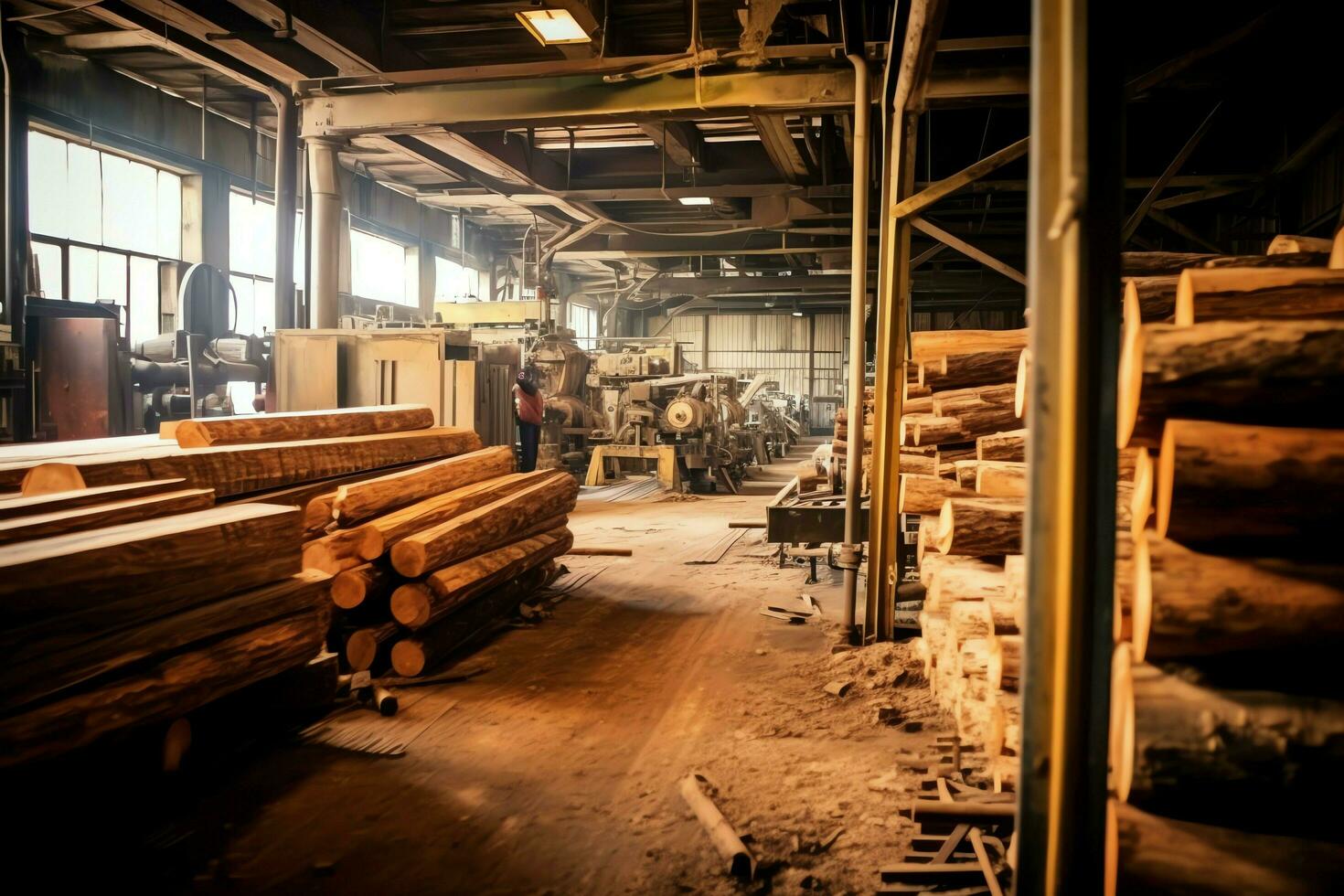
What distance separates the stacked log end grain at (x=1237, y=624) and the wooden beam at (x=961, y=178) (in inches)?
129

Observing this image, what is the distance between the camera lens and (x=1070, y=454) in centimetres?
199

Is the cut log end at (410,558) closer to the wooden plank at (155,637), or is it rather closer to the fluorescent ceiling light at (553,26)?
the wooden plank at (155,637)

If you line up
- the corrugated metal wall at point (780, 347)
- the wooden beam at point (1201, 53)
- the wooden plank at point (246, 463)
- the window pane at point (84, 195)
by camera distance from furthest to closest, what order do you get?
1. the corrugated metal wall at point (780, 347)
2. the window pane at point (84, 195)
3. the wooden beam at point (1201, 53)
4. the wooden plank at point (246, 463)

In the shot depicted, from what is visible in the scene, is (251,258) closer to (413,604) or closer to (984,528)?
(413,604)

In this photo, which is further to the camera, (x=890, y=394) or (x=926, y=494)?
(x=890, y=394)

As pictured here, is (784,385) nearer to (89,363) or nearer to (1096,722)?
(89,363)

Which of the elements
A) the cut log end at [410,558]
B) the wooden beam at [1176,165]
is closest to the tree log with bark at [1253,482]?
the cut log end at [410,558]

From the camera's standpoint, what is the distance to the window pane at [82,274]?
11.8m

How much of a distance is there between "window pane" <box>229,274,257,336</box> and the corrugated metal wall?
67.7 ft

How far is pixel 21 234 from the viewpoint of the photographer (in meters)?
9.99

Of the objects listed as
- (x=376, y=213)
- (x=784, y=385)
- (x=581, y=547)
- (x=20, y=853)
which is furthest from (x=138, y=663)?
(x=784, y=385)

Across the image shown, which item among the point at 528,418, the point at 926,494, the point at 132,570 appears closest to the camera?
the point at 132,570

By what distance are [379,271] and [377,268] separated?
14 cm

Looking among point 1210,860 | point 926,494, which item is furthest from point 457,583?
point 1210,860
